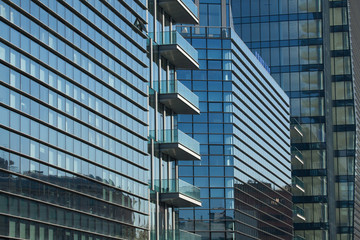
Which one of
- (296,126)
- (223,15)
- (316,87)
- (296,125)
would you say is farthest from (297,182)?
(223,15)

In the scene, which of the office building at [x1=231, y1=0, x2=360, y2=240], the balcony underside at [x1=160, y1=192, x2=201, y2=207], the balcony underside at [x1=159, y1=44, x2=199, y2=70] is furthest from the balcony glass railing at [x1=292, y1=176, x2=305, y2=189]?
the balcony underside at [x1=160, y1=192, x2=201, y2=207]

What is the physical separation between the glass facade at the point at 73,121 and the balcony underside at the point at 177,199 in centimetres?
511

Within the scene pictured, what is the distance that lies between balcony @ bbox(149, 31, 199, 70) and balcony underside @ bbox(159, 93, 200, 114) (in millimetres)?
2744

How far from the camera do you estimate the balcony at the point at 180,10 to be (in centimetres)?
5822

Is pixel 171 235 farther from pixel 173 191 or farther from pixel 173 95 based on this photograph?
pixel 173 95

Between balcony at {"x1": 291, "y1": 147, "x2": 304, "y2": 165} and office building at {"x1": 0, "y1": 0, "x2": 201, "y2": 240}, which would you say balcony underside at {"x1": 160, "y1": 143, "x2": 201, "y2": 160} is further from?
balcony at {"x1": 291, "y1": 147, "x2": 304, "y2": 165}

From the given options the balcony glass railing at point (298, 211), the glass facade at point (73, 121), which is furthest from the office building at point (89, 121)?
the balcony glass railing at point (298, 211)

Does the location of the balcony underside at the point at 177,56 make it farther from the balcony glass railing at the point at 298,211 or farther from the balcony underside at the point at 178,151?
the balcony glass railing at the point at 298,211

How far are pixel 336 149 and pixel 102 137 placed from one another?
91233 millimetres

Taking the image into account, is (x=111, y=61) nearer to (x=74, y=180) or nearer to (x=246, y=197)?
(x=74, y=180)

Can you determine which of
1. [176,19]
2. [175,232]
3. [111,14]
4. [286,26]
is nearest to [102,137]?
[111,14]

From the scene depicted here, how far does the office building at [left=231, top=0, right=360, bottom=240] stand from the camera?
419ft

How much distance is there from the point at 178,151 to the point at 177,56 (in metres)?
6.10

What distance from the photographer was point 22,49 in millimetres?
36812
